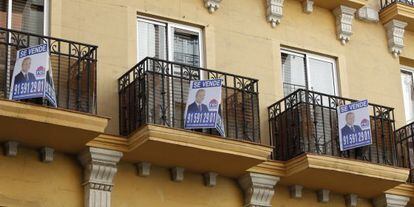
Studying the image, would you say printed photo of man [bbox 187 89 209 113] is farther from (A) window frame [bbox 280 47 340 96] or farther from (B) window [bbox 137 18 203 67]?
(A) window frame [bbox 280 47 340 96]

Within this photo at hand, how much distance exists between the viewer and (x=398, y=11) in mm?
20375

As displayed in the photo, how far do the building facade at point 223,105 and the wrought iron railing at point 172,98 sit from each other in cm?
3

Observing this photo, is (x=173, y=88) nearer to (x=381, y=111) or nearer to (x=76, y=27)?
(x=76, y=27)

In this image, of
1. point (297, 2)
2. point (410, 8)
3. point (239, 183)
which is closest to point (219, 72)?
point (239, 183)

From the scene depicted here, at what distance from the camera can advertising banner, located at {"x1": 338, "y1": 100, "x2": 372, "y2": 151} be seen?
698 inches

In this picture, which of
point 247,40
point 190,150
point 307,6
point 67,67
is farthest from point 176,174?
point 307,6

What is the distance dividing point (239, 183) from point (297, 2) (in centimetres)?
467

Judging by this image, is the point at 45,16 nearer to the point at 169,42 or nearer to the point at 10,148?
the point at 169,42

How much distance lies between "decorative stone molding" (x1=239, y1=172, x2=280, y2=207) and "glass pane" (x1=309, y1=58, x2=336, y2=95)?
298 cm

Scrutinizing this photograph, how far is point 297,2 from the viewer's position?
65.2ft

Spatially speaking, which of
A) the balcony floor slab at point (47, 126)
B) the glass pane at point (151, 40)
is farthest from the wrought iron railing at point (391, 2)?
the balcony floor slab at point (47, 126)

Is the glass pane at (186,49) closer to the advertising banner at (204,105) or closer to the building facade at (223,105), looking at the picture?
the building facade at (223,105)

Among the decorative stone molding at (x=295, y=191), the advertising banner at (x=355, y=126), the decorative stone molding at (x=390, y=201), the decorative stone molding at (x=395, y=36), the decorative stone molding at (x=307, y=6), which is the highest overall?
the decorative stone molding at (x=307, y=6)

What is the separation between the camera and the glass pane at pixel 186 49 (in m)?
17.9
